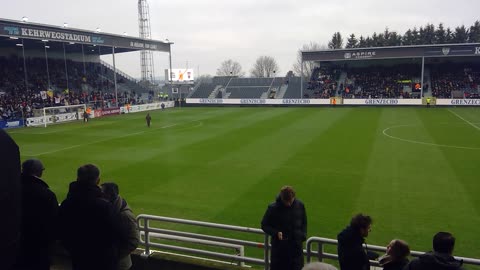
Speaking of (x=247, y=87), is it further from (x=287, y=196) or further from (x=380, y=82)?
(x=287, y=196)

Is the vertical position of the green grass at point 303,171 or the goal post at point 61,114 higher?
the goal post at point 61,114

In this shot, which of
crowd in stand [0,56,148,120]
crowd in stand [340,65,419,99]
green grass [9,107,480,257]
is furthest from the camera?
crowd in stand [340,65,419,99]

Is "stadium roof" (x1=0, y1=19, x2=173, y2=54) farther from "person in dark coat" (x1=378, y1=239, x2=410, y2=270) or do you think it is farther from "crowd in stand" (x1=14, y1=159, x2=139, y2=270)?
"person in dark coat" (x1=378, y1=239, x2=410, y2=270)

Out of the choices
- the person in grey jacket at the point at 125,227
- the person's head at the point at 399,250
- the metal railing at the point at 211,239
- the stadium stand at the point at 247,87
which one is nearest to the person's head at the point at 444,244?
the person's head at the point at 399,250

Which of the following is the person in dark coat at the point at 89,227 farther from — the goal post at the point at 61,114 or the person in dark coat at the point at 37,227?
the goal post at the point at 61,114

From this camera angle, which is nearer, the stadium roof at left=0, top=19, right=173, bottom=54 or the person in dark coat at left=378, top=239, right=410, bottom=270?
the person in dark coat at left=378, top=239, right=410, bottom=270

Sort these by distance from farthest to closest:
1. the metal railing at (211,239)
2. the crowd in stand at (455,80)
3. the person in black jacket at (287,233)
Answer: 1. the crowd in stand at (455,80)
2. the metal railing at (211,239)
3. the person in black jacket at (287,233)

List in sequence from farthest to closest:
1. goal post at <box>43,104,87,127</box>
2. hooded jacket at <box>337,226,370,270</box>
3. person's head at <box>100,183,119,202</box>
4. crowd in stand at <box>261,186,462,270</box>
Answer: goal post at <box>43,104,87,127</box> < hooded jacket at <box>337,226,370,270</box> < person's head at <box>100,183,119,202</box> < crowd in stand at <box>261,186,462,270</box>

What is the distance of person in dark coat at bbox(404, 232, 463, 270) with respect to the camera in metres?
3.81

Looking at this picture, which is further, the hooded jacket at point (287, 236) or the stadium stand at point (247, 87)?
the stadium stand at point (247, 87)

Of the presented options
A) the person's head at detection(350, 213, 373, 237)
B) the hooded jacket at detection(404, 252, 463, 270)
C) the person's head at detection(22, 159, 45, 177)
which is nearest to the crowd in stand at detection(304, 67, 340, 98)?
the person's head at detection(350, 213, 373, 237)

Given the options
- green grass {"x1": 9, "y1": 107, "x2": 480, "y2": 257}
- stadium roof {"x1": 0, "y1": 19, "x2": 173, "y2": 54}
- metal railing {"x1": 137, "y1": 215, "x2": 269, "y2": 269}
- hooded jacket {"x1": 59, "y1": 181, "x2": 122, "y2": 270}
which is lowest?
green grass {"x1": 9, "y1": 107, "x2": 480, "y2": 257}

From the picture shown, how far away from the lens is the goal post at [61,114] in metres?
39.0

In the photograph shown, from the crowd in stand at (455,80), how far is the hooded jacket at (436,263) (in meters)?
52.9
